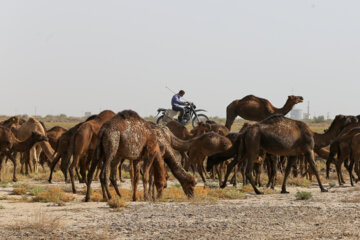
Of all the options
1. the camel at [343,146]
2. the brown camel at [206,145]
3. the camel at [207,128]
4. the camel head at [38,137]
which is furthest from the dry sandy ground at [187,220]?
the camel at [207,128]

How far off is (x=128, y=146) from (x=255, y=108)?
14.6m

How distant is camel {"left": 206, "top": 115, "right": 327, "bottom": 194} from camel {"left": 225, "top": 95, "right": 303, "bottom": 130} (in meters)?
9.50

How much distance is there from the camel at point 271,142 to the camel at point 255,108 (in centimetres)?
950

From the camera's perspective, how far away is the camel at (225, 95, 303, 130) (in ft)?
95.0

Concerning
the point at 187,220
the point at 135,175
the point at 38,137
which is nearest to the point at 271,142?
the point at 135,175

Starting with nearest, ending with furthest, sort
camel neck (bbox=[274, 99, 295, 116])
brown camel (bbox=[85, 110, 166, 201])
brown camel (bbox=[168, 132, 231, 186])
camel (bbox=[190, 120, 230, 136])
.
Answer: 1. brown camel (bbox=[85, 110, 166, 201])
2. brown camel (bbox=[168, 132, 231, 186])
3. camel (bbox=[190, 120, 230, 136])
4. camel neck (bbox=[274, 99, 295, 116])

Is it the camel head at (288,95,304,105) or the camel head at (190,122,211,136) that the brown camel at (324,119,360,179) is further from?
the camel head at (190,122,211,136)

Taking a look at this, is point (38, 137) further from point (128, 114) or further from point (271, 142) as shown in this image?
point (271, 142)

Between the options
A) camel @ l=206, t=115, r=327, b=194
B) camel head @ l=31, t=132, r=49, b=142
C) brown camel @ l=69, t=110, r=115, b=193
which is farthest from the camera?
camel head @ l=31, t=132, r=49, b=142

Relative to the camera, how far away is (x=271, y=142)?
1859 cm

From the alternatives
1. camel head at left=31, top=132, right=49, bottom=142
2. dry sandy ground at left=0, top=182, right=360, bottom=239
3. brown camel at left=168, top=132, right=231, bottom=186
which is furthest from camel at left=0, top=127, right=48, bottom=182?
dry sandy ground at left=0, top=182, right=360, bottom=239

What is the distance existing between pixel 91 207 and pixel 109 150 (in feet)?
4.43

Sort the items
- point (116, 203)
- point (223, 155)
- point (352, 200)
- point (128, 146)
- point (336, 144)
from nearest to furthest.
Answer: point (116, 203)
point (128, 146)
point (352, 200)
point (223, 155)
point (336, 144)

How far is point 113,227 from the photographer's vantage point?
11.8 metres
